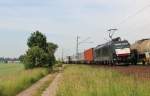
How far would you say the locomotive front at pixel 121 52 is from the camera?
1881 inches

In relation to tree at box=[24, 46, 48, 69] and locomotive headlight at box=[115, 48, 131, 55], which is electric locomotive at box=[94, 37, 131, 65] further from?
tree at box=[24, 46, 48, 69]

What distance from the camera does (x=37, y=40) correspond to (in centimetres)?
8706

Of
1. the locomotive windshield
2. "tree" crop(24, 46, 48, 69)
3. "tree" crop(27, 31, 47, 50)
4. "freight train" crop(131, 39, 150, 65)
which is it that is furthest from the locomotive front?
"tree" crop(27, 31, 47, 50)

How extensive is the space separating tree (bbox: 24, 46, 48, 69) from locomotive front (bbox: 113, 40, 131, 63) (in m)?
28.0

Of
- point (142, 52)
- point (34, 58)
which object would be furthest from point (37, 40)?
point (142, 52)

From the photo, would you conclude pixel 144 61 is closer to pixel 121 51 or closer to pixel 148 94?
pixel 121 51

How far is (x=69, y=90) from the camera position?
16391mm

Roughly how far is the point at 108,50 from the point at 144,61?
4.59 m

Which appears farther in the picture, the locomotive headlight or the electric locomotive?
the locomotive headlight

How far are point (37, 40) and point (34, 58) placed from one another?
12418mm

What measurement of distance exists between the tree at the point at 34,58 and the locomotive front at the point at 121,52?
28.0m

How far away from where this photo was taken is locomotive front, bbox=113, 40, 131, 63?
47.8 metres

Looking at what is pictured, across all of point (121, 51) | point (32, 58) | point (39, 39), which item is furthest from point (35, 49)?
point (121, 51)

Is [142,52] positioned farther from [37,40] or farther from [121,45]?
[37,40]
